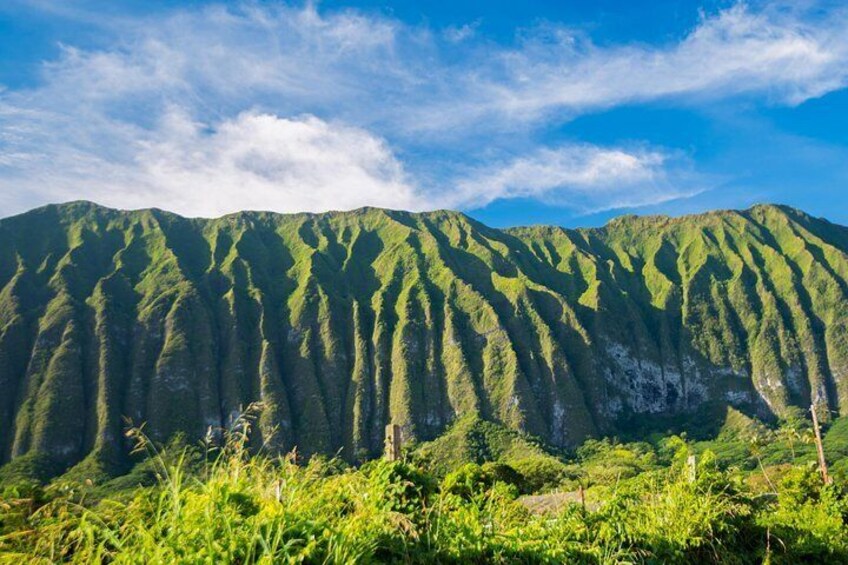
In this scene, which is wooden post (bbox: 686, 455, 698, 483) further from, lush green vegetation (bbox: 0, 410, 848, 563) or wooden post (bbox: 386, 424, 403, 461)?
wooden post (bbox: 386, 424, 403, 461)

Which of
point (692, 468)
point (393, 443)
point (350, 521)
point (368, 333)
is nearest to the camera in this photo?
point (350, 521)

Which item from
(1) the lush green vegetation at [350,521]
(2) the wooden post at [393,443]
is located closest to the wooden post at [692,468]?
(1) the lush green vegetation at [350,521]

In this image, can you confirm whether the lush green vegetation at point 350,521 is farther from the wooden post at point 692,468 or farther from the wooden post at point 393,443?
the wooden post at point 393,443

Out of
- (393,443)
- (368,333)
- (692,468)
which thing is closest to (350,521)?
(393,443)

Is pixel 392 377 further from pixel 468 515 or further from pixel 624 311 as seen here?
pixel 468 515

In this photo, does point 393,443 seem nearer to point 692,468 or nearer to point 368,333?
point 692,468

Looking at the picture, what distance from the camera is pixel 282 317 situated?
160 metres

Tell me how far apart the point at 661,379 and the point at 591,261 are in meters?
45.6

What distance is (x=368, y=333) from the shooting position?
A: 156 meters

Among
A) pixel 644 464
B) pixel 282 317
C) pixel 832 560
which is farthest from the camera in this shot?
pixel 282 317

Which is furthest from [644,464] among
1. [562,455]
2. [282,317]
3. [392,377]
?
[282,317]

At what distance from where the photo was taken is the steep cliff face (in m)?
130

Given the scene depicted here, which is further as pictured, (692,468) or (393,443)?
(692,468)

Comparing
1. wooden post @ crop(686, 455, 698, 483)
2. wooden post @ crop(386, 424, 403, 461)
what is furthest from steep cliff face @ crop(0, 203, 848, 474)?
wooden post @ crop(386, 424, 403, 461)
